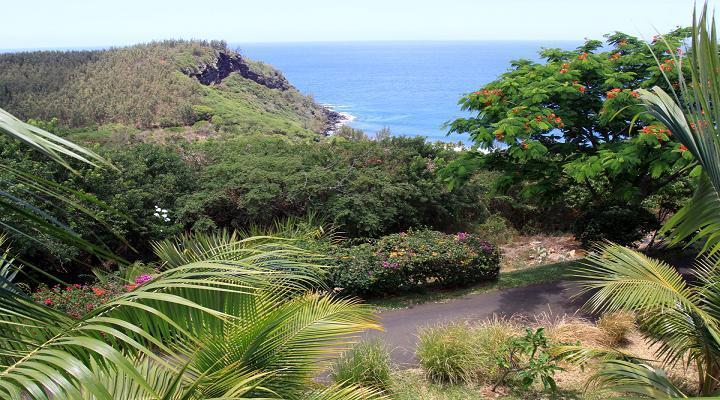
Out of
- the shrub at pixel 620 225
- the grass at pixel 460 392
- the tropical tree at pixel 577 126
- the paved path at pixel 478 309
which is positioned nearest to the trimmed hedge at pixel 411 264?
the paved path at pixel 478 309

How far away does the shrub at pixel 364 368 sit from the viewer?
632 cm

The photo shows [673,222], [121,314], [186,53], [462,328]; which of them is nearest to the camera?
[121,314]

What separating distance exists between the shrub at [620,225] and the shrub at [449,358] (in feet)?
18.4

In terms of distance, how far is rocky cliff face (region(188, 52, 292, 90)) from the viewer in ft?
161

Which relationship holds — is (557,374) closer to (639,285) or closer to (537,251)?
(639,285)

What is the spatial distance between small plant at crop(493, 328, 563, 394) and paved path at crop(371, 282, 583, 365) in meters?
1.63

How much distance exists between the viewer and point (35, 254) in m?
12.2

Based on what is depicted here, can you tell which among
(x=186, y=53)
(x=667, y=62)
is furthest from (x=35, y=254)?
(x=186, y=53)

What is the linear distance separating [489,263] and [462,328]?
13.0ft

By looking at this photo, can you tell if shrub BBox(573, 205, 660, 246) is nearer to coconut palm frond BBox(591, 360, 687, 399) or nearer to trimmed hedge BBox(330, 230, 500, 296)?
trimmed hedge BBox(330, 230, 500, 296)

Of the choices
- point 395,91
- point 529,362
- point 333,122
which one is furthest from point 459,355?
point 395,91

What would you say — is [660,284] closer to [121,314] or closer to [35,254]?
[121,314]

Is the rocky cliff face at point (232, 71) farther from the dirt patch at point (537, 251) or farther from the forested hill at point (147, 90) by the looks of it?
the dirt patch at point (537, 251)

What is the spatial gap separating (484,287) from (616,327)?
3.23 m
